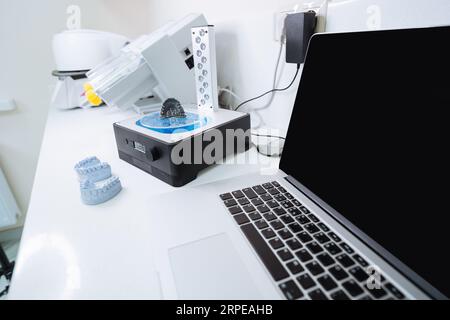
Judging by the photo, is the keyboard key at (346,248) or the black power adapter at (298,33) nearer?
the keyboard key at (346,248)

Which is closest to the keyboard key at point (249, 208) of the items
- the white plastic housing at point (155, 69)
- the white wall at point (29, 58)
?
the white plastic housing at point (155, 69)

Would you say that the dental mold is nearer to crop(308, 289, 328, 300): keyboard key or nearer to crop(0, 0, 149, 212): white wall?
crop(308, 289, 328, 300): keyboard key

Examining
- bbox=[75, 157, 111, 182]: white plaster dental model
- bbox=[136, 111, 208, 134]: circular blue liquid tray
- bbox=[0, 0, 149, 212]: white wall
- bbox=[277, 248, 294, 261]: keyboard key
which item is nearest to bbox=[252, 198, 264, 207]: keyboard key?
bbox=[277, 248, 294, 261]: keyboard key

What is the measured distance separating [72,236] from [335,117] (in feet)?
1.45

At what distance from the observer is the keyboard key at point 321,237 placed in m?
0.31

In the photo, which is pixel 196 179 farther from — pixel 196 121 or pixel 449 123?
pixel 449 123

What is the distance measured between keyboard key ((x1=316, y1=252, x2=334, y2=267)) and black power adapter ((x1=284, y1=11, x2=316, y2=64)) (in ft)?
1.33

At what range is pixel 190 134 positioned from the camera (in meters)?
0.50

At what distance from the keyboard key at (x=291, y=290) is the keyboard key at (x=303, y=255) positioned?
0.03m

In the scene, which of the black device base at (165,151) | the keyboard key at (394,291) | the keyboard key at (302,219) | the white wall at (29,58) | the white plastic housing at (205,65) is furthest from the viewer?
the white wall at (29,58)

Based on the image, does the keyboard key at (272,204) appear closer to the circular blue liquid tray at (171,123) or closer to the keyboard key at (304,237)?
the keyboard key at (304,237)

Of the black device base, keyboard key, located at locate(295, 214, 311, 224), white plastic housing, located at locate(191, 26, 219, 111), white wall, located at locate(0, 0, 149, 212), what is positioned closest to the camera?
keyboard key, located at locate(295, 214, 311, 224)

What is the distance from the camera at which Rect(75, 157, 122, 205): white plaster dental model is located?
1.45 ft
